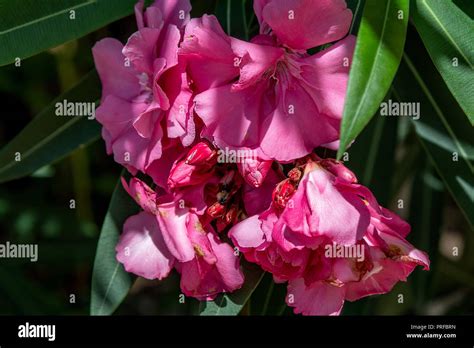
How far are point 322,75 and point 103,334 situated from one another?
590mm

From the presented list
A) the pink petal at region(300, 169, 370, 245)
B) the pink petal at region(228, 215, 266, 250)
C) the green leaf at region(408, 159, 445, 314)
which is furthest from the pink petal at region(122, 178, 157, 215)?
the green leaf at region(408, 159, 445, 314)

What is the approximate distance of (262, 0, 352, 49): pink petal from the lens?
924 mm

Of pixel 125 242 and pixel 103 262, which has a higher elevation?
pixel 125 242

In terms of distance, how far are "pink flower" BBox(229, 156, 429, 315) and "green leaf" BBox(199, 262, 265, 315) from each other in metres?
0.11

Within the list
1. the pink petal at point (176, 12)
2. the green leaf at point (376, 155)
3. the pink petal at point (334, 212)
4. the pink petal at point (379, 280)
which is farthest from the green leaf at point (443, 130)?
the pink petal at point (176, 12)

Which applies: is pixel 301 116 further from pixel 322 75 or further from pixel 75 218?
pixel 75 218

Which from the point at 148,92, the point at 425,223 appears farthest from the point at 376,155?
the point at 148,92

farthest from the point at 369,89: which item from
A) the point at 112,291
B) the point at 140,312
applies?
the point at 140,312

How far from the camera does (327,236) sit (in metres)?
0.91

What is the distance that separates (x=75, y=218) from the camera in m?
1.94

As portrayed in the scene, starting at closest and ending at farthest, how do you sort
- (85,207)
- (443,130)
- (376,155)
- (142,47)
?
Answer: (142,47), (443,130), (376,155), (85,207)

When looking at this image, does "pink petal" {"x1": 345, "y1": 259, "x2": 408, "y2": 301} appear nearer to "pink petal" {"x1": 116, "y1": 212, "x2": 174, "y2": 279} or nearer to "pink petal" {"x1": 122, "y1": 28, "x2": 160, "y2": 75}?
"pink petal" {"x1": 116, "y1": 212, "x2": 174, "y2": 279}

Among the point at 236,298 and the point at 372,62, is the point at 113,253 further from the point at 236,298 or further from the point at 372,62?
the point at 372,62

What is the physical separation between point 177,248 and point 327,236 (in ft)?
0.75
